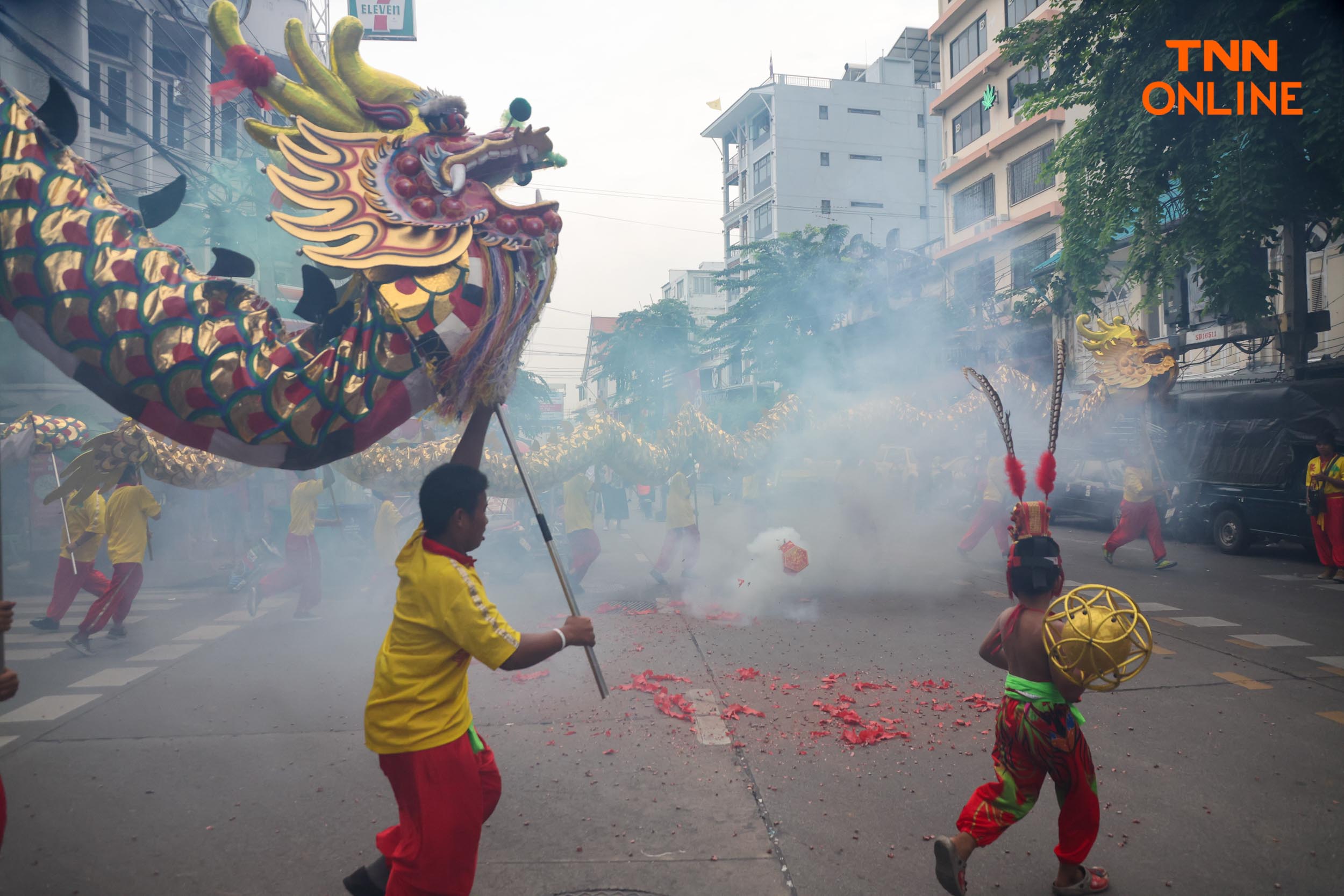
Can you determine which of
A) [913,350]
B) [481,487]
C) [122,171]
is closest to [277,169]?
[481,487]

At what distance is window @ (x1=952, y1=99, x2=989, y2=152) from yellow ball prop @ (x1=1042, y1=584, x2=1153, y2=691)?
26.2 m

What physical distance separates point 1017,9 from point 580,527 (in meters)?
22.5

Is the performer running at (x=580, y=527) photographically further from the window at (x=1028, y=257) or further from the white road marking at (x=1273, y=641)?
the window at (x=1028, y=257)

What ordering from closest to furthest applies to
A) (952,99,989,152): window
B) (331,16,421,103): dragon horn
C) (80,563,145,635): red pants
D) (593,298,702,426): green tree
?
(331,16,421,103): dragon horn
(80,563,145,635): red pants
(593,298,702,426): green tree
(952,99,989,152): window

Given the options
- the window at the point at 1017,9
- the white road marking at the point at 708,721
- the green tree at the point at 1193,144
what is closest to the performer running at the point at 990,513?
the green tree at the point at 1193,144

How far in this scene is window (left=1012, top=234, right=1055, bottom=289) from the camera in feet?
72.0

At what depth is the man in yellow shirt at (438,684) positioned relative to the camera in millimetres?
2459

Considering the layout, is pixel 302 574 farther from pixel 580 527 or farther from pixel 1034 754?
pixel 1034 754

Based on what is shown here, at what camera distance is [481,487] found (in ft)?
8.79

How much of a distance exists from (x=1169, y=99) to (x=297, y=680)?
36.3 ft

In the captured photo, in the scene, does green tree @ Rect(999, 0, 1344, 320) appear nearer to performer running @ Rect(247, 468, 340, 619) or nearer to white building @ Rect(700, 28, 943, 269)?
performer running @ Rect(247, 468, 340, 619)

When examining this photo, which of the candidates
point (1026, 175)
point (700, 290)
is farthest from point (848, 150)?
point (1026, 175)

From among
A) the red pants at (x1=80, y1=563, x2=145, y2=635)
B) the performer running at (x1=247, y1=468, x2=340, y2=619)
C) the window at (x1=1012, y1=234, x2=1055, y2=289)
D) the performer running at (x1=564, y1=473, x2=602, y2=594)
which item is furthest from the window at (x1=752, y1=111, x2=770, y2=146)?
the red pants at (x1=80, y1=563, x2=145, y2=635)

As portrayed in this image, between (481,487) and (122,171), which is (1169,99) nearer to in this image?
(481,487)
